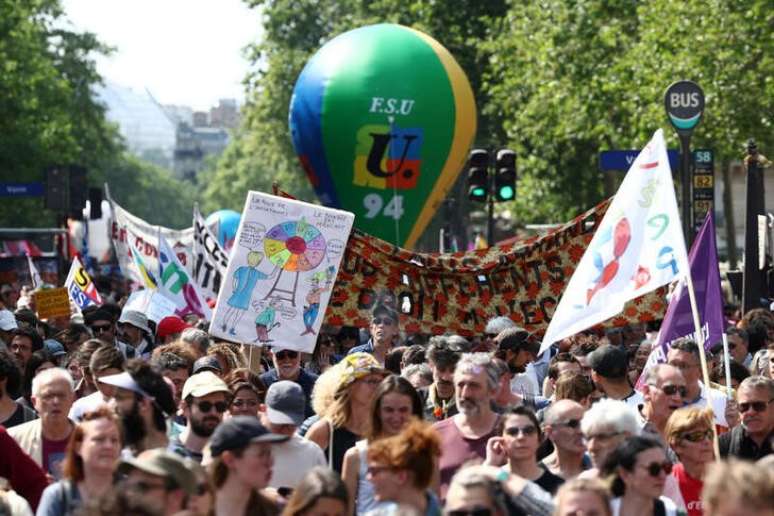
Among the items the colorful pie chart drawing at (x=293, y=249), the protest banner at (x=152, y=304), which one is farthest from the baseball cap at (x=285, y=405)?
the protest banner at (x=152, y=304)

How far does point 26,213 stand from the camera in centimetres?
6141

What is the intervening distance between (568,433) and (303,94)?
2685 centimetres

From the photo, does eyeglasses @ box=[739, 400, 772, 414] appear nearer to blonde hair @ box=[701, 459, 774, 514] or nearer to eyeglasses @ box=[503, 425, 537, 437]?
eyeglasses @ box=[503, 425, 537, 437]

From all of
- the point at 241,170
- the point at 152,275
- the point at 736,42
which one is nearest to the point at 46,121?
→ the point at 736,42

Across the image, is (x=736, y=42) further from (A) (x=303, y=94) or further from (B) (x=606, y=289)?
(B) (x=606, y=289)

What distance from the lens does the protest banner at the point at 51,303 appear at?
64.6 feet

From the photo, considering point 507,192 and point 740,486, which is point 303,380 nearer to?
point 740,486

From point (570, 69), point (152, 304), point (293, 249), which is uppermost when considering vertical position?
point (570, 69)

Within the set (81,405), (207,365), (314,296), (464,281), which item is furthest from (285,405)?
(464,281)

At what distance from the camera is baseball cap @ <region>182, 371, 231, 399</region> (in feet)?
32.8

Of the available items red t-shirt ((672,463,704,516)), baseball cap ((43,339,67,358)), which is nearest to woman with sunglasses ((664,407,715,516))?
red t-shirt ((672,463,704,516))

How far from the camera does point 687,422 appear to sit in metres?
9.77

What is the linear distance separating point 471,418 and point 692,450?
3.32ft

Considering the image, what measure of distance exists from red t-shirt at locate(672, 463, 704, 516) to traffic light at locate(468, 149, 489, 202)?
1738 centimetres
